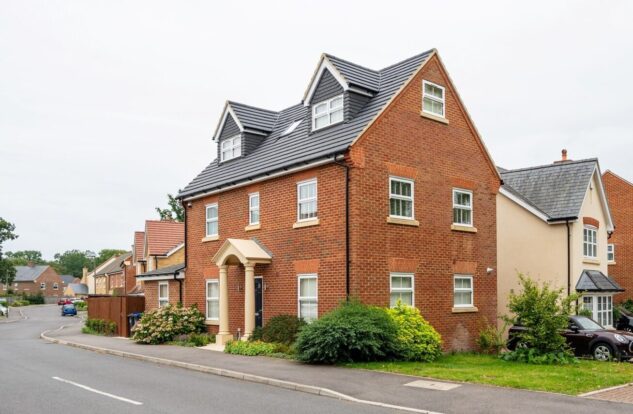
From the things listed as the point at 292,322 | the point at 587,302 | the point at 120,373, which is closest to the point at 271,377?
the point at 120,373

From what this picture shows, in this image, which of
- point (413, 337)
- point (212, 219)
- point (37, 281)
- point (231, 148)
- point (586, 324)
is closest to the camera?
point (413, 337)

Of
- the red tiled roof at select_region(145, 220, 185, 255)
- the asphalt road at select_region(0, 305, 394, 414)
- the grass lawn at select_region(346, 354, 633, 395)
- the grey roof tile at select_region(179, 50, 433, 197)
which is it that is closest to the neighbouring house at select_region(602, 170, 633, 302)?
the grass lawn at select_region(346, 354, 633, 395)

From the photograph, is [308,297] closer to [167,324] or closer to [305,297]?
[305,297]

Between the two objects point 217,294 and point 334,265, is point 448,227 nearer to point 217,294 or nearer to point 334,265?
point 334,265

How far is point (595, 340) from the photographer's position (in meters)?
19.7

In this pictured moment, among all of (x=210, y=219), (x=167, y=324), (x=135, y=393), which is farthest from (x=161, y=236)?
(x=135, y=393)

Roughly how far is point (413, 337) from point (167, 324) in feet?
34.5

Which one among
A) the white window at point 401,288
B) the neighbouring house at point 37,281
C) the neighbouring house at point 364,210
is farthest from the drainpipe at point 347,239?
the neighbouring house at point 37,281

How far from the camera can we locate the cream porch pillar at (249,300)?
67.3 ft

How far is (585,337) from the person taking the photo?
65.3 feet

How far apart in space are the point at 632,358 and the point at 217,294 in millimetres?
14428

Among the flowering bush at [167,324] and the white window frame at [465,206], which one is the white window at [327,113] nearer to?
the white window frame at [465,206]

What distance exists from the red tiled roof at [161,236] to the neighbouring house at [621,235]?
2846cm

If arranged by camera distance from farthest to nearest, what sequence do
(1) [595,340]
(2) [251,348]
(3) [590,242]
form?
(3) [590,242], (1) [595,340], (2) [251,348]
